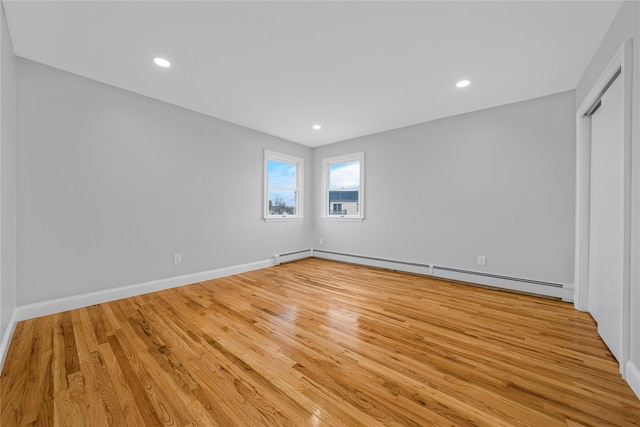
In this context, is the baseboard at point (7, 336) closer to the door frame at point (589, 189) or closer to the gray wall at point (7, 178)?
the gray wall at point (7, 178)

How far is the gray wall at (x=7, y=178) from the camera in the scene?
1.71m

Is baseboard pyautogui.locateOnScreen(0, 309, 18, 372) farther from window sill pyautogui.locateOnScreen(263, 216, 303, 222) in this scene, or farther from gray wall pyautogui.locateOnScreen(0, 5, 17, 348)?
window sill pyautogui.locateOnScreen(263, 216, 303, 222)

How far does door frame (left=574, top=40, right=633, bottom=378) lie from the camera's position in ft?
5.01

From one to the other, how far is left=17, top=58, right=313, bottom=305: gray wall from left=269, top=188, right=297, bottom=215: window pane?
2.10 feet

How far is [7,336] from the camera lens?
185cm

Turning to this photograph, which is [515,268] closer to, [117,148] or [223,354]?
[223,354]

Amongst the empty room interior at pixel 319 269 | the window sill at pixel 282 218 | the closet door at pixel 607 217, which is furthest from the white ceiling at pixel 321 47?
the window sill at pixel 282 218

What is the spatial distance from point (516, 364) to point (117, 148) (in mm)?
4312

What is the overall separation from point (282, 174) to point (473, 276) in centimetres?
373

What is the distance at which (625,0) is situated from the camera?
64.2 inches

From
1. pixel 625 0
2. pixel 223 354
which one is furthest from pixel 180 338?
pixel 625 0

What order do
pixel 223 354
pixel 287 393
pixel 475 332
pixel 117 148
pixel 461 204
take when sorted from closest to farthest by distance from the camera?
pixel 287 393 → pixel 223 354 → pixel 475 332 → pixel 117 148 → pixel 461 204

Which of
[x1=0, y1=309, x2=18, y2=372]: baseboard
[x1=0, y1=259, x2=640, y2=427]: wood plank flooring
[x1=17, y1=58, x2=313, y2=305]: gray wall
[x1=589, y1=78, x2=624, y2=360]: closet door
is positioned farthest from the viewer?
[x1=17, y1=58, x2=313, y2=305]: gray wall

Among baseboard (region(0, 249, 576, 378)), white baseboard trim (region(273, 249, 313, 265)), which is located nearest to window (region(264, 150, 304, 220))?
white baseboard trim (region(273, 249, 313, 265))
